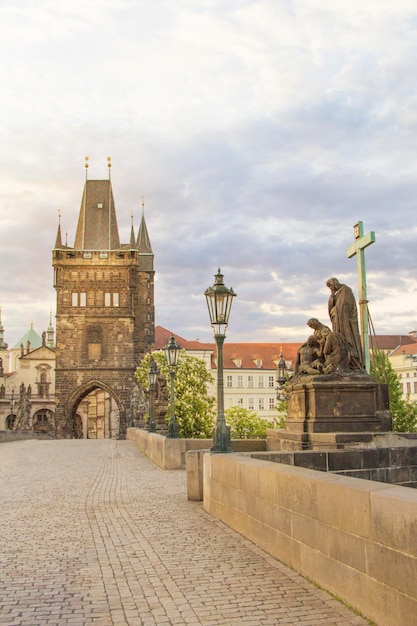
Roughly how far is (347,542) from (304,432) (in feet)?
24.0

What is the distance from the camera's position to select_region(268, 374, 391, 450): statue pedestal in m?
12.0

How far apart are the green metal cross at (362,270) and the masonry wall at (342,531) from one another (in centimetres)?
885

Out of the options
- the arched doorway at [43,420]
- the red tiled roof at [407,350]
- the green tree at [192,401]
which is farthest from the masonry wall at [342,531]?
the arched doorway at [43,420]

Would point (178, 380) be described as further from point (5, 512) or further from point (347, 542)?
point (347, 542)

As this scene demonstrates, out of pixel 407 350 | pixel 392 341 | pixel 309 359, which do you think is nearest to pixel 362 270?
pixel 309 359

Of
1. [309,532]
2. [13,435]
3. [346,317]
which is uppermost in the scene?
[346,317]

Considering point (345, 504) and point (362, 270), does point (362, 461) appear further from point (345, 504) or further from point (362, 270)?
point (362, 270)

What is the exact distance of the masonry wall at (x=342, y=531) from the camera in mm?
4148

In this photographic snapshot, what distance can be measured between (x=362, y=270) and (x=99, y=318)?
58.1 metres

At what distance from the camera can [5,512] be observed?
1045 centimetres

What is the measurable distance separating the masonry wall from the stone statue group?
524 cm

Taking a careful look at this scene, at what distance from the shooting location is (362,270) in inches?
661

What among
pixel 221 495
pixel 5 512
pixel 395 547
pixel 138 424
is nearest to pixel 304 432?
pixel 221 495

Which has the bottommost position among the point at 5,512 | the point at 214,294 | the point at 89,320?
the point at 5,512
